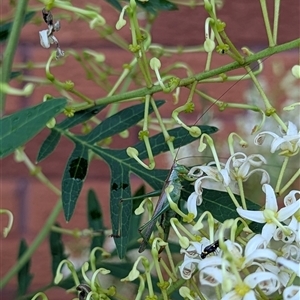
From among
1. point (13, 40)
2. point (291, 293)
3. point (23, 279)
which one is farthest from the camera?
point (23, 279)

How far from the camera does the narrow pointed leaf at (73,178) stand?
32 cm

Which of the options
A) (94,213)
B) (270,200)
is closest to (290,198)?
(270,200)

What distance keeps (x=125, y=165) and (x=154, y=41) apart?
19.0 inches

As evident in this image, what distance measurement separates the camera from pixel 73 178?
339 mm

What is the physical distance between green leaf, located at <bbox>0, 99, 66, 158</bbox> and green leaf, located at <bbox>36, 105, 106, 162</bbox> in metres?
0.13

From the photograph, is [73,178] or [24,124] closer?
[24,124]

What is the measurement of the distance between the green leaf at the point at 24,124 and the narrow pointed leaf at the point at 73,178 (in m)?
0.11

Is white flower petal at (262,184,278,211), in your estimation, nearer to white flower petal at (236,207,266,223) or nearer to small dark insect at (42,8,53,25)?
white flower petal at (236,207,266,223)

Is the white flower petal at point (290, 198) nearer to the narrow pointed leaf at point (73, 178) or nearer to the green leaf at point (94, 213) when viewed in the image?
the narrow pointed leaf at point (73, 178)

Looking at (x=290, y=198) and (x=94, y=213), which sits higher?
(x=290, y=198)

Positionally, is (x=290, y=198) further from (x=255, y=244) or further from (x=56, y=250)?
(x=56, y=250)

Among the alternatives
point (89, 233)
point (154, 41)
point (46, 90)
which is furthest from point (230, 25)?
point (89, 233)

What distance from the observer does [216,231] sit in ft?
0.95

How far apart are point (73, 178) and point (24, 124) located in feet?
0.41
